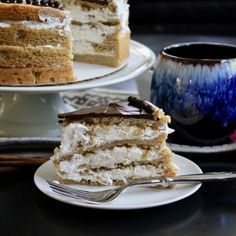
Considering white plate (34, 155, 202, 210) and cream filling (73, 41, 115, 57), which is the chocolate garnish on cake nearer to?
white plate (34, 155, 202, 210)

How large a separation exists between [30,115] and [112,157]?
0.39m

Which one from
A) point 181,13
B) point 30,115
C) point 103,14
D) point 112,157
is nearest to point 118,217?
point 112,157

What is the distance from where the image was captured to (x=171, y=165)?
89 cm

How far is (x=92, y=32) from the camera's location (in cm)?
155

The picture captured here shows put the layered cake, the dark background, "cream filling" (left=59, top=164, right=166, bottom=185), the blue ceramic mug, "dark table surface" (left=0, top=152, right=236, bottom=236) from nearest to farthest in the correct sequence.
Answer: "dark table surface" (left=0, top=152, right=236, bottom=236), "cream filling" (left=59, top=164, right=166, bottom=185), the blue ceramic mug, the layered cake, the dark background

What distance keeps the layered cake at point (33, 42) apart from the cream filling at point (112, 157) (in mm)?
334

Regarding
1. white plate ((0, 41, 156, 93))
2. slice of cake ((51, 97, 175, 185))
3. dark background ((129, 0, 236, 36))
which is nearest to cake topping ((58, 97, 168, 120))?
slice of cake ((51, 97, 175, 185))

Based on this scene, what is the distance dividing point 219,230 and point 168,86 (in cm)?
35

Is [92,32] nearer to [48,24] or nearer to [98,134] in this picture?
[48,24]

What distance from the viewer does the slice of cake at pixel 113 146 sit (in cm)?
88

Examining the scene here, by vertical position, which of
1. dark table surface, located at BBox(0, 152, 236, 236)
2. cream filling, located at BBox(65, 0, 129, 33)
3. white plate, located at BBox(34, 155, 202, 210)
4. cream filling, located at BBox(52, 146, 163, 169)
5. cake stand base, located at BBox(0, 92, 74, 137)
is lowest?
cake stand base, located at BBox(0, 92, 74, 137)

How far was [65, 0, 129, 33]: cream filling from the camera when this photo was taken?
58.0 inches

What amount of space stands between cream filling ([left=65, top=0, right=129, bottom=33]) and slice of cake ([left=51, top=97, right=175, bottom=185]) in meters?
0.61

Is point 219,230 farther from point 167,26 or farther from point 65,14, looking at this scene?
point 167,26
